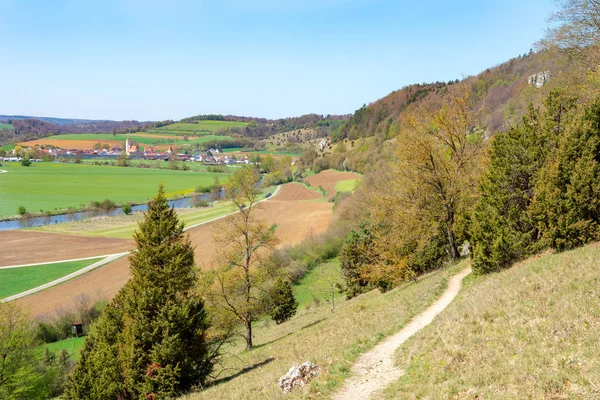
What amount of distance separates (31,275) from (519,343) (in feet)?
201

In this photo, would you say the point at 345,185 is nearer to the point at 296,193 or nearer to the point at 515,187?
the point at 296,193

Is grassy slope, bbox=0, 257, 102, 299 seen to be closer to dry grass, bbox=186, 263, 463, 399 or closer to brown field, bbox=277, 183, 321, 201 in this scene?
dry grass, bbox=186, 263, 463, 399

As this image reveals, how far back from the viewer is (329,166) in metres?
146

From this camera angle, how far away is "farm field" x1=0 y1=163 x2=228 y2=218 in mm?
101750

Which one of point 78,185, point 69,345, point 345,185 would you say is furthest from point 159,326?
point 78,185

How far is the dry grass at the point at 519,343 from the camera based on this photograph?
724cm

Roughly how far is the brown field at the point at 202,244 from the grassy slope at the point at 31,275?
3.18 metres

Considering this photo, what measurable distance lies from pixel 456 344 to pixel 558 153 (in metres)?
9.30

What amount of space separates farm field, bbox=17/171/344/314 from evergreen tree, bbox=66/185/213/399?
583cm

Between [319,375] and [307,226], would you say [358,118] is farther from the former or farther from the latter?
[319,375]

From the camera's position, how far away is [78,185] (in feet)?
411

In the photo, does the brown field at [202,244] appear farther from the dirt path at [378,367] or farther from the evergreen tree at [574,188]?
the evergreen tree at [574,188]

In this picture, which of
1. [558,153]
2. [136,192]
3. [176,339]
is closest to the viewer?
[558,153]

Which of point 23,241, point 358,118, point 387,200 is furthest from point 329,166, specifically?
point 387,200
